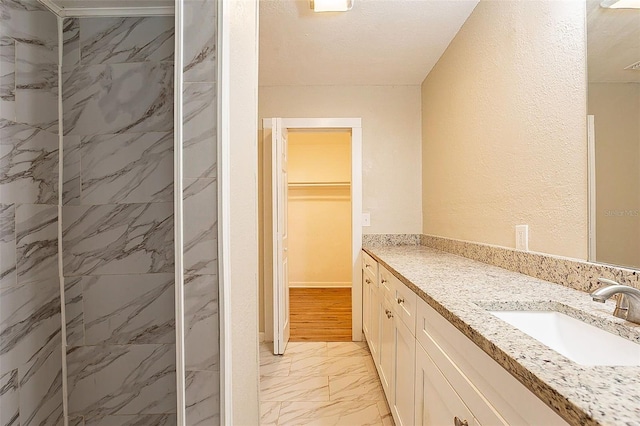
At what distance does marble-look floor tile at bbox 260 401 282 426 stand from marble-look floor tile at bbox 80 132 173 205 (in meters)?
1.39

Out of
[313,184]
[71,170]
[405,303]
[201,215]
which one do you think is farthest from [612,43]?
[313,184]

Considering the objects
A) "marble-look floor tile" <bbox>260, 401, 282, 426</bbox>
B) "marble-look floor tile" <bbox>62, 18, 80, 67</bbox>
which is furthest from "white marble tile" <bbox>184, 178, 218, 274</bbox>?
"marble-look floor tile" <bbox>260, 401, 282, 426</bbox>

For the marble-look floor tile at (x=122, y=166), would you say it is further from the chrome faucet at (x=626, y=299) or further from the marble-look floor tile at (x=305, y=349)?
the marble-look floor tile at (x=305, y=349)

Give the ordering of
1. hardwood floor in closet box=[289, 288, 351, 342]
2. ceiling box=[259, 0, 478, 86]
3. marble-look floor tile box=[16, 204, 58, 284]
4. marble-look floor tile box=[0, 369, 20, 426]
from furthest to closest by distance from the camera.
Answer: hardwood floor in closet box=[289, 288, 351, 342] → ceiling box=[259, 0, 478, 86] → marble-look floor tile box=[16, 204, 58, 284] → marble-look floor tile box=[0, 369, 20, 426]

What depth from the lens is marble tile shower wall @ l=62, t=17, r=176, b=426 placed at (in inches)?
56.2

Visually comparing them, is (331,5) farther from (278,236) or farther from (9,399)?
(9,399)

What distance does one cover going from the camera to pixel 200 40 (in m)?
1.03

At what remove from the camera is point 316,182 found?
202 inches

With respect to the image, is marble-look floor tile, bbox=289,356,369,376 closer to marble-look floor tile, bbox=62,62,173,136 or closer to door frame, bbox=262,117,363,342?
door frame, bbox=262,117,363,342

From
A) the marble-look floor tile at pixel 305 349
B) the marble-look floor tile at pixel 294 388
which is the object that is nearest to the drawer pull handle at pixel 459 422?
the marble-look floor tile at pixel 294 388

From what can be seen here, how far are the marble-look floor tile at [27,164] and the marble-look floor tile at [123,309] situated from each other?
0.42 metres

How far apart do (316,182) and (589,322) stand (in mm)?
4414

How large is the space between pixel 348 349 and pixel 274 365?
2.20ft

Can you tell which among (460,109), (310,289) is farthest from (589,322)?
(310,289)
